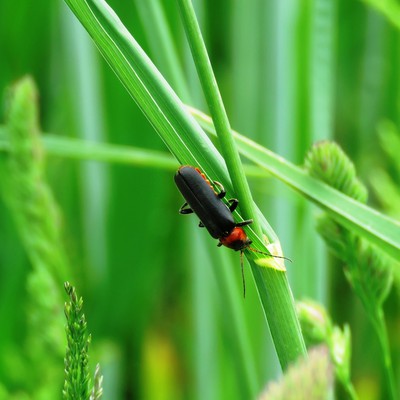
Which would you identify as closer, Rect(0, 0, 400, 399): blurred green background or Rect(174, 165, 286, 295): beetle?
Rect(174, 165, 286, 295): beetle

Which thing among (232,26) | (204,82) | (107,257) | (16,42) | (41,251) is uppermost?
(16,42)

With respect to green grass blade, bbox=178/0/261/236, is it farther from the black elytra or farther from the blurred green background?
the blurred green background

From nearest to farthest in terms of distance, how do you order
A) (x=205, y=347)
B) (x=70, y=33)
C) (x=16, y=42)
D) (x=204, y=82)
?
(x=204, y=82) < (x=205, y=347) < (x=70, y=33) < (x=16, y=42)

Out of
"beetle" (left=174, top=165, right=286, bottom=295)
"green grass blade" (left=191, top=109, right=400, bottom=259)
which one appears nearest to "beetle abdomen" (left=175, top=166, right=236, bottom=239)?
"beetle" (left=174, top=165, right=286, bottom=295)

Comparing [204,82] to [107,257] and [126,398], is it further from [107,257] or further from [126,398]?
[126,398]

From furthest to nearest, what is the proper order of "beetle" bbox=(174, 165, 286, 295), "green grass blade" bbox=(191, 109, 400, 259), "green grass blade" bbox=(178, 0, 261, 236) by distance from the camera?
1. "beetle" bbox=(174, 165, 286, 295)
2. "green grass blade" bbox=(191, 109, 400, 259)
3. "green grass blade" bbox=(178, 0, 261, 236)

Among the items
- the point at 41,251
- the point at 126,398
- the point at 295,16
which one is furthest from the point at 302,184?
the point at 126,398
